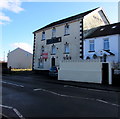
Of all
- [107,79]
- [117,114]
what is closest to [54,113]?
[117,114]

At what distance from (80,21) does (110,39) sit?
5.96m

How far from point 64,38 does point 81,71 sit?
10428 mm

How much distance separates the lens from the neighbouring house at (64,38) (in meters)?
23.3

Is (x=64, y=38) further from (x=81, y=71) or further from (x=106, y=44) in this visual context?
(x=81, y=71)

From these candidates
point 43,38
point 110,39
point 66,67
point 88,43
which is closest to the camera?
point 66,67

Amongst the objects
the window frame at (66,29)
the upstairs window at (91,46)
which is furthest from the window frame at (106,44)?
the window frame at (66,29)

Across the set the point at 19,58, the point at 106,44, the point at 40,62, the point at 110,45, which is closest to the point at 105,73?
the point at 110,45

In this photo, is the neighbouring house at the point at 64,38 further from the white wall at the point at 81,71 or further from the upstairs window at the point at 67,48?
the white wall at the point at 81,71

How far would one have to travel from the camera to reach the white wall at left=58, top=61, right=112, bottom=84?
594 inches

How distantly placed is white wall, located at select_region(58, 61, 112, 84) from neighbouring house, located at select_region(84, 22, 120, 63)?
443cm

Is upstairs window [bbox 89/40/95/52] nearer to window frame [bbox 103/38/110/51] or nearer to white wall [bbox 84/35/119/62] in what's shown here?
white wall [bbox 84/35/119/62]

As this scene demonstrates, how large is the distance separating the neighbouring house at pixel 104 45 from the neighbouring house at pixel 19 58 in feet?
94.4

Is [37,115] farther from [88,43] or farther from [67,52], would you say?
[67,52]

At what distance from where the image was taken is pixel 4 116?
5.05 metres
